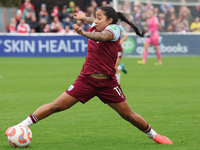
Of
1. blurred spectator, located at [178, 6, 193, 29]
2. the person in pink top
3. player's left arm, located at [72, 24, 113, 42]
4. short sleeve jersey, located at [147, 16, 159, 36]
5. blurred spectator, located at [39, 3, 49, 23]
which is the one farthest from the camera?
blurred spectator, located at [39, 3, 49, 23]

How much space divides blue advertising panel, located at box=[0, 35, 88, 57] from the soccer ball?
1961 cm

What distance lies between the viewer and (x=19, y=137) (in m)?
6.47

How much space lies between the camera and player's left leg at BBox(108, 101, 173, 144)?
21.9ft

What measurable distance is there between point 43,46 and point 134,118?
20.0 meters

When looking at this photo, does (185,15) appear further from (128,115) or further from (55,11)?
(128,115)

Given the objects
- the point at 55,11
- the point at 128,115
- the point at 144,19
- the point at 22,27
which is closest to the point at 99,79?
the point at 128,115

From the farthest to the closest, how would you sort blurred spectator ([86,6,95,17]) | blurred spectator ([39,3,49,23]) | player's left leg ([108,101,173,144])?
blurred spectator ([39,3,49,23])
blurred spectator ([86,6,95,17])
player's left leg ([108,101,173,144])

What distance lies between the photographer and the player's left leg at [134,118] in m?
6.67

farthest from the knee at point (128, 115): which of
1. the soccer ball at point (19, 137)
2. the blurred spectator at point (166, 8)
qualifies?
the blurred spectator at point (166, 8)

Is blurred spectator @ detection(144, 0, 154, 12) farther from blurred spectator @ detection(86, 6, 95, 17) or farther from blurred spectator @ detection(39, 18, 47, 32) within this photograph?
blurred spectator @ detection(39, 18, 47, 32)

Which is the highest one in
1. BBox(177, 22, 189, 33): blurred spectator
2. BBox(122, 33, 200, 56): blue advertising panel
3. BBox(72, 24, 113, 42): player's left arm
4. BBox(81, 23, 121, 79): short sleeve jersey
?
BBox(72, 24, 113, 42): player's left arm

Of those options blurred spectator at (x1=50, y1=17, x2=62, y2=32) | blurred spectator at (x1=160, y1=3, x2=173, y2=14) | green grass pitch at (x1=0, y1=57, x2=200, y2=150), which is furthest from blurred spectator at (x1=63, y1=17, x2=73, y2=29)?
green grass pitch at (x1=0, y1=57, x2=200, y2=150)

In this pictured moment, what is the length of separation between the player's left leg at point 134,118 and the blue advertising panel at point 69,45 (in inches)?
776

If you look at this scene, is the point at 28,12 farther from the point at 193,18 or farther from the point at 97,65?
the point at 97,65
